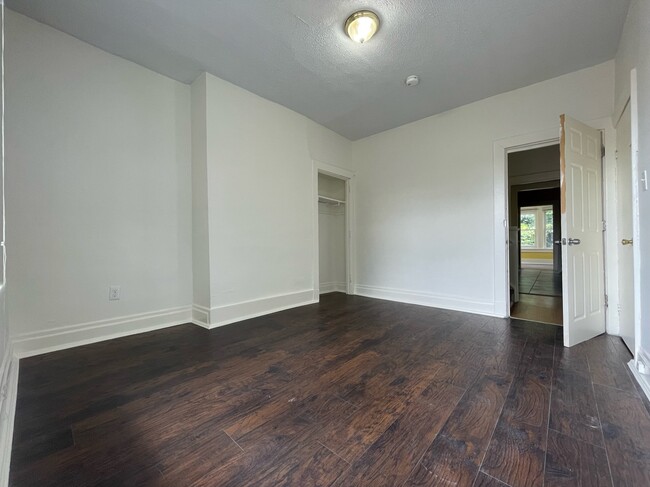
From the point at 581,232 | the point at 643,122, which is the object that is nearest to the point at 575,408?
the point at 581,232

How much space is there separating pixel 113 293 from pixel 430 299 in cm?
362

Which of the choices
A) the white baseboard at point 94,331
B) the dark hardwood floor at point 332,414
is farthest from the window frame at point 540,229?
the white baseboard at point 94,331

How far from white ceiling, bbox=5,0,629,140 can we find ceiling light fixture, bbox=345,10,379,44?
0.05 m

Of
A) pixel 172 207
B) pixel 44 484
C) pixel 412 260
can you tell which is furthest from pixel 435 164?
pixel 44 484

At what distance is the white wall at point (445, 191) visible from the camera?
9.29ft

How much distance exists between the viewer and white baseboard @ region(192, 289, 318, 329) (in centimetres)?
278

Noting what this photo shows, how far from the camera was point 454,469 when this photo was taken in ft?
3.35

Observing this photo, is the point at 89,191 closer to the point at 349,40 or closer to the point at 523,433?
the point at 349,40

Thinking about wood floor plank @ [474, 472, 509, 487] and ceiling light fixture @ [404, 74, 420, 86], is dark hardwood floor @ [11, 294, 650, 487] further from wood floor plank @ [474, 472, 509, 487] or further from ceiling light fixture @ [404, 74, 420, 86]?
ceiling light fixture @ [404, 74, 420, 86]

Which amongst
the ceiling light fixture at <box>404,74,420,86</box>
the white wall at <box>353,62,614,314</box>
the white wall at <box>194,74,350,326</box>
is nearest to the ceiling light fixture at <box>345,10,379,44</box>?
the ceiling light fixture at <box>404,74,420,86</box>

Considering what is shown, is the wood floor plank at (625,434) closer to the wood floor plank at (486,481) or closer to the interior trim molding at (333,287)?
the wood floor plank at (486,481)

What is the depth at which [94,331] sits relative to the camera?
235cm

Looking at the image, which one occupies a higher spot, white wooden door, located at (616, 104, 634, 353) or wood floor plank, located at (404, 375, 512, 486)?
white wooden door, located at (616, 104, 634, 353)

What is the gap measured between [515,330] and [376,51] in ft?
9.74
